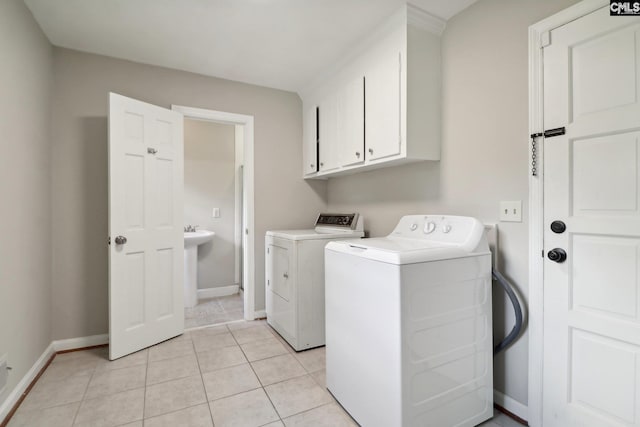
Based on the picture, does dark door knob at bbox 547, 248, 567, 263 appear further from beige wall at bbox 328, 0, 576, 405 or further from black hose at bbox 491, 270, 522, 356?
black hose at bbox 491, 270, 522, 356

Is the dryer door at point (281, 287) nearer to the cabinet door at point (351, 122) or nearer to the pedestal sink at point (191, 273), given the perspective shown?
the cabinet door at point (351, 122)

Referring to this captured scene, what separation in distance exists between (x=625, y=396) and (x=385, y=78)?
2019 millimetres

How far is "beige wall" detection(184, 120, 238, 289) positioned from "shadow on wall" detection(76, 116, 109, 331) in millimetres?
1323

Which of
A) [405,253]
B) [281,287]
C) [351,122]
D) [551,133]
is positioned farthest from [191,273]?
[551,133]

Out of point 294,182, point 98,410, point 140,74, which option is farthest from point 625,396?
point 140,74

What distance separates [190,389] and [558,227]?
2.23 meters

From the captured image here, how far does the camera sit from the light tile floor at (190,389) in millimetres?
1588

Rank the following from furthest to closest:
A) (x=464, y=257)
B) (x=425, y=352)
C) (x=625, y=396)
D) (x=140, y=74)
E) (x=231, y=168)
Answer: (x=231, y=168), (x=140, y=74), (x=464, y=257), (x=425, y=352), (x=625, y=396)

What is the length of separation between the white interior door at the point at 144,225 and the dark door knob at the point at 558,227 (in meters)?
2.64

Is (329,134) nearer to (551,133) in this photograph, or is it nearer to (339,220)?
(339,220)

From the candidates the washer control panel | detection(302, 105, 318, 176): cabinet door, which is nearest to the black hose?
the washer control panel

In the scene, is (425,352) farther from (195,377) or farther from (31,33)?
(31,33)

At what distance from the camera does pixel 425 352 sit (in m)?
1.37

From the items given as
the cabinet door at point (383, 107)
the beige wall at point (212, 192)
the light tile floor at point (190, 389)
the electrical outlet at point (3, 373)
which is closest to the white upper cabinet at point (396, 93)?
the cabinet door at point (383, 107)
